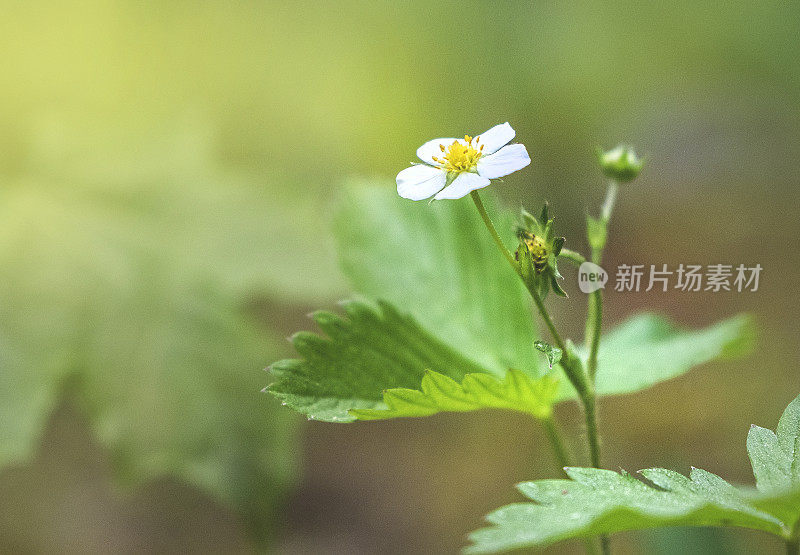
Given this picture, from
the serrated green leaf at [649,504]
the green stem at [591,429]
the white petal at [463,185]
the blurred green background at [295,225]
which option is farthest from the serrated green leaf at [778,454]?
the blurred green background at [295,225]

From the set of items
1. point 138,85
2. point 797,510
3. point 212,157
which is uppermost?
point 138,85

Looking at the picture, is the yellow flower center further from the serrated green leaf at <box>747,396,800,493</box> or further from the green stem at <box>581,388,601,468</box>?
the serrated green leaf at <box>747,396,800,493</box>

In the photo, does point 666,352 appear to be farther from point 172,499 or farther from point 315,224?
point 172,499

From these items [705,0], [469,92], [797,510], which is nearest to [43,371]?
[797,510]

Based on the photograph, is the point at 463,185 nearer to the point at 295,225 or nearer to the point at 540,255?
the point at 540,255

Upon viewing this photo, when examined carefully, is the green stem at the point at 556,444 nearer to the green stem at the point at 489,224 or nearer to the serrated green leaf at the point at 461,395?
the serrated green leaf at the point at 461,395

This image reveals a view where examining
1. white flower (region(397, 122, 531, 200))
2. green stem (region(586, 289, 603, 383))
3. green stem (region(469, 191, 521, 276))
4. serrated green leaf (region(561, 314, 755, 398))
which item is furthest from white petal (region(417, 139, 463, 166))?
serrated green leaf (region(561, 314, 755, 398))
